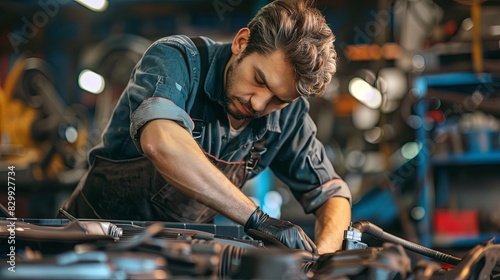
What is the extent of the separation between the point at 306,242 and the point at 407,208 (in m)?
3.46

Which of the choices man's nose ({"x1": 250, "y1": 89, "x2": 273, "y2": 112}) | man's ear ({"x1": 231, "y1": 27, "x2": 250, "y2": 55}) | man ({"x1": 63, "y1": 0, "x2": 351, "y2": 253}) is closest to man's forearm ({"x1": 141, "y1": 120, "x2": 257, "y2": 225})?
man ({"x1": 63, "y1": 0, "x2": 351, "y2": 253})

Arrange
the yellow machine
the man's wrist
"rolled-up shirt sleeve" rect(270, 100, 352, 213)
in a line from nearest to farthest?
1. the man's wrist
2. "rolled-up shirt sleeve" rect(270, 100, 352, 213)
3. the yellow machine

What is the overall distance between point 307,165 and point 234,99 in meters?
0.40

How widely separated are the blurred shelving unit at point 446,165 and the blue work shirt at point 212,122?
2268 millimetres

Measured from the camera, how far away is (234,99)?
5.72 feet

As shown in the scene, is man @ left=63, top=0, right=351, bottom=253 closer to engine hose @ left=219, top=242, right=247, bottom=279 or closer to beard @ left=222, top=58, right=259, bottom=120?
beard @ left=222, top=58, right=259, bottom=120

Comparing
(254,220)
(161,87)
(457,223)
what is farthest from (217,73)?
(457,223)

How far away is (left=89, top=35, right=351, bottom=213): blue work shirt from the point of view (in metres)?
1.65

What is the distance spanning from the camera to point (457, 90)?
4332mm

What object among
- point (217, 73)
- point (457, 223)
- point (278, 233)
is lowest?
point (278, 233)

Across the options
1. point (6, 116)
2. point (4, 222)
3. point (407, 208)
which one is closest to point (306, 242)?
point (4, 222)

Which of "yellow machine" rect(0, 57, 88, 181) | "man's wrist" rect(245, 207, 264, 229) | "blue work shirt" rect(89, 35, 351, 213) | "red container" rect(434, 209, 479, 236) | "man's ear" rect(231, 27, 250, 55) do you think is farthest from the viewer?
"yellow machine" rect(0, 57, 88, 181)

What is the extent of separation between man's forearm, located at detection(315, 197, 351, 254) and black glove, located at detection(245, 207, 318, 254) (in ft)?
1.07

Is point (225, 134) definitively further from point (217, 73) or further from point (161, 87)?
point (161, 87)
